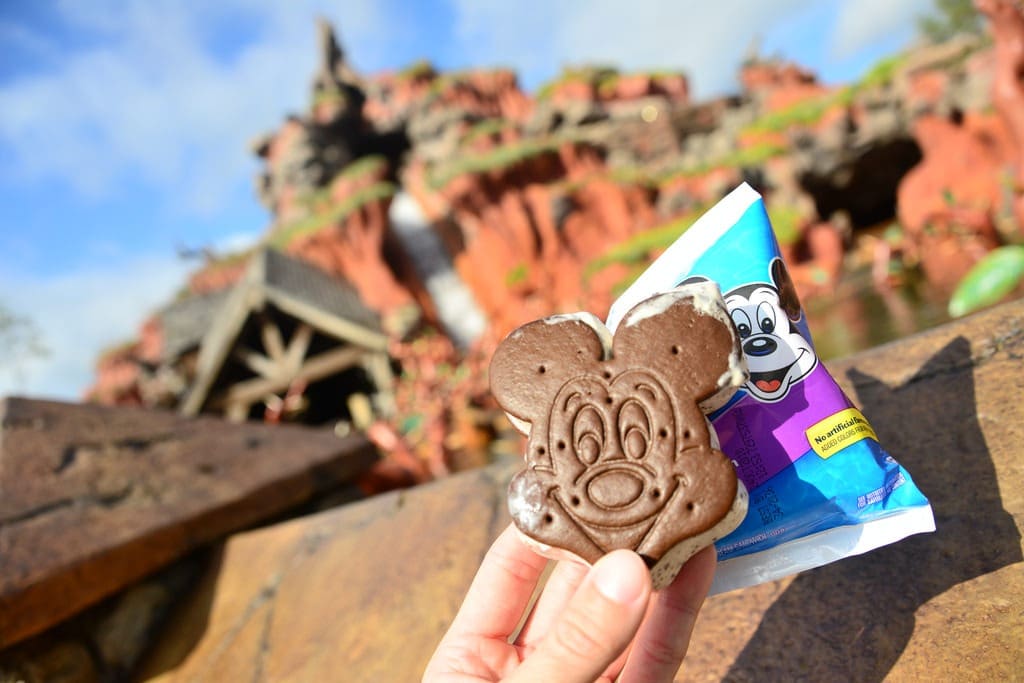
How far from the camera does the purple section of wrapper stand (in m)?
1.00

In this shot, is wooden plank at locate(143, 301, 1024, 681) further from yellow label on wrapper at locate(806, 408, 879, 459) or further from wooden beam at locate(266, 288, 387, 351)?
wooden beam at locate(266, 288, 387, 351)

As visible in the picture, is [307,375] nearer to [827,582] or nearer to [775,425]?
[827,582]

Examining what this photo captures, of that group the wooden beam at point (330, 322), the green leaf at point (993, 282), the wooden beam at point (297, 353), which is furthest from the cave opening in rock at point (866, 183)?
the wooden beam at point (297, 353)

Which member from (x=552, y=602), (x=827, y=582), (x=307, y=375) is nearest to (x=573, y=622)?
A: (x=552, y=602)

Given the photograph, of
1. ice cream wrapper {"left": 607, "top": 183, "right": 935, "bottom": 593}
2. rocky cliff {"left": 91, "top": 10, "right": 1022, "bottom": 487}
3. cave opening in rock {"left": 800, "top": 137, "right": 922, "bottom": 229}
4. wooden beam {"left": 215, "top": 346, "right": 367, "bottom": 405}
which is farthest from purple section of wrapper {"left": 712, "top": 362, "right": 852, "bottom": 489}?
cave opening in rock {"left": 800, "top": 137, "right": 922, "bottom": 229}

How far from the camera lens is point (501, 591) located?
3.44 ft

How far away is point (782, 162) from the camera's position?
1095cm

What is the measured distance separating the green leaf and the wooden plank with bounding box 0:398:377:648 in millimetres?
3252

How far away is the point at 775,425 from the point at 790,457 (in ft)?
0.18

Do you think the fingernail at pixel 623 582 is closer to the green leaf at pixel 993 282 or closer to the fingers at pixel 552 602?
the fingers at pixel 552 602

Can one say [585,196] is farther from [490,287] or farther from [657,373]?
[657,373]

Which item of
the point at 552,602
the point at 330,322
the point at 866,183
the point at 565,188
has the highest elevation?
the point at 565,188

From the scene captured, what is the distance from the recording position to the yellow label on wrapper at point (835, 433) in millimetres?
989

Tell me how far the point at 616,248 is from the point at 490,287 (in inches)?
164
